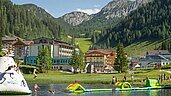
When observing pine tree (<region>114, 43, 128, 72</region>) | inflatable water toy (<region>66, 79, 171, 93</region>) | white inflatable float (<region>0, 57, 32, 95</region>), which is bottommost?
inflatable water toy (<region>66, 79, 171, 93</region>)

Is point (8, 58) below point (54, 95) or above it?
above

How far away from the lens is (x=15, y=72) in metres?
52.5

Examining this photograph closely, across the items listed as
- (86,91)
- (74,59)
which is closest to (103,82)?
(86,91)

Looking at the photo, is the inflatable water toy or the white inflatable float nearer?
the white inflatable float

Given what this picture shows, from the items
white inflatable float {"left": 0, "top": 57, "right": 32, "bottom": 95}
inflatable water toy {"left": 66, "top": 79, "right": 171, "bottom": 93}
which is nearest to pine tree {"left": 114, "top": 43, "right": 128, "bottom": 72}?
inflatable water toy {"left": 66, "top": 79, "right": 171, "bottom": 93}

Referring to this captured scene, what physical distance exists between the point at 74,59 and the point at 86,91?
11590 centimetres

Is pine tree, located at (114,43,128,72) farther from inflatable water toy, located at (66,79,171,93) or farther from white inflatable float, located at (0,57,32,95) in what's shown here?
white inflatable float, located at (0,57,32,95)

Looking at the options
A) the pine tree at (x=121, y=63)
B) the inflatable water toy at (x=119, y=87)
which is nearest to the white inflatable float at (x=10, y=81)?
the inflatable water toy at (x=119, y=87)

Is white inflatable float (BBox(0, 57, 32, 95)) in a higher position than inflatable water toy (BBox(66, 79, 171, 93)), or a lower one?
higher

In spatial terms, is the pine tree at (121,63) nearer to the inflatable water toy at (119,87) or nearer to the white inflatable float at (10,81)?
the inflatable water toy at (119,87)

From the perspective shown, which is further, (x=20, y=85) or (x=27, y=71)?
(x=27, y=71)

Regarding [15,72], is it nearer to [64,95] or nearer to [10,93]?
[10,93]

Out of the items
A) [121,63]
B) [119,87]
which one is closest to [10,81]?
[119,87]

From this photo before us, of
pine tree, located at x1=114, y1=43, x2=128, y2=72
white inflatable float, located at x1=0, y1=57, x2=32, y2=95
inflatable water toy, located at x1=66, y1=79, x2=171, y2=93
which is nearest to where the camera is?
white inflatable float, located at x1=0, y1=57, x2=32, y2=95
